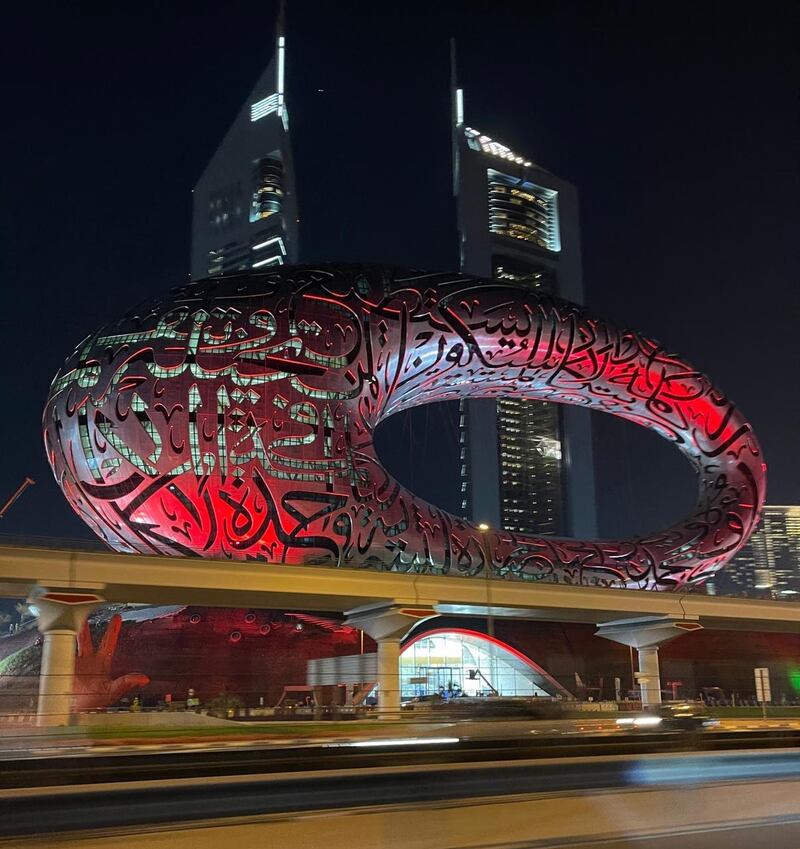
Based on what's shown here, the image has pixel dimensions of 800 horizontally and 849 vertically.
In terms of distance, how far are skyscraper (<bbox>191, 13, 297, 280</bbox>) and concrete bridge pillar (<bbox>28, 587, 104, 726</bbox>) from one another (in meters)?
111

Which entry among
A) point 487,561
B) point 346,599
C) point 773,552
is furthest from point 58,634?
point 773,552

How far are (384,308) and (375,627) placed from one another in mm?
10418

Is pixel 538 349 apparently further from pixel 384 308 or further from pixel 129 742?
pixel 129 742

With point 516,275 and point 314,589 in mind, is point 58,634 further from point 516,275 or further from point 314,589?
point 516,275

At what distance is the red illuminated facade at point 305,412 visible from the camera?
2722cm

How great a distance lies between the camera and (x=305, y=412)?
94.7ft

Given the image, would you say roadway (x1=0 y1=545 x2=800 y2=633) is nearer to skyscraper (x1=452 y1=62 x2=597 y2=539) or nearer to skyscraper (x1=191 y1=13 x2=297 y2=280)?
skyscraper (x1=452 y1=62 x2=597 y2=539)

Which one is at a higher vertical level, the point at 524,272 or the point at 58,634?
the point at 524,272

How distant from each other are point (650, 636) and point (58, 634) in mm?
21951

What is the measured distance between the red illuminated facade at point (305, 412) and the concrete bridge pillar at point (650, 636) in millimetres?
1679

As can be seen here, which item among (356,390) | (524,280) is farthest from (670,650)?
(524,280)

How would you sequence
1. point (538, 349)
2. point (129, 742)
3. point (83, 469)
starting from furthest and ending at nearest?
point (538, 349) < point (83, 469) < point (129, 742)

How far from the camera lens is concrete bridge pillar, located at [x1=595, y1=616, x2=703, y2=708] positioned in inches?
1379

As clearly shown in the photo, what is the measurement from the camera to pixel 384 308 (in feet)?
102
